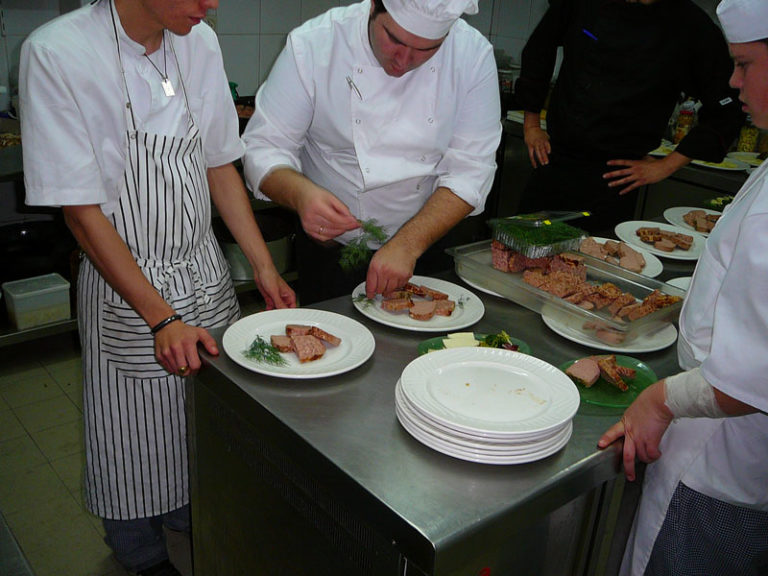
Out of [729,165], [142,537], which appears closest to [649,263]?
[142,537]

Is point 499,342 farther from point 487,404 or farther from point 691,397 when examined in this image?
point 691,397

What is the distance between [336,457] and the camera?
117cm

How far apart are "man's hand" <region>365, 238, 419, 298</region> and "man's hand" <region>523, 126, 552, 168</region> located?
4.79ft

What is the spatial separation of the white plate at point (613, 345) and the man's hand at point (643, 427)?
0.30 m

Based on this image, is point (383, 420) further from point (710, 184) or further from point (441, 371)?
point (710, 184)

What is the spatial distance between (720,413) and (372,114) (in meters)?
1.16

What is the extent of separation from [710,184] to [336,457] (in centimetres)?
294

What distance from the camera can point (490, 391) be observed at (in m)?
1.29

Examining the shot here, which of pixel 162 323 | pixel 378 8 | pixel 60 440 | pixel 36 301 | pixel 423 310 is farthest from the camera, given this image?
pixel 36 301

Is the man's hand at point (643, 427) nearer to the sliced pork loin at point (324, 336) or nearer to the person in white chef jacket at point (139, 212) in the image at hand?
the sliced pork loin at point (324, 336)

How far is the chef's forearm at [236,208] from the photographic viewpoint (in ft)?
6.19

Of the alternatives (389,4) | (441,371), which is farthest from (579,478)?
(389,4)

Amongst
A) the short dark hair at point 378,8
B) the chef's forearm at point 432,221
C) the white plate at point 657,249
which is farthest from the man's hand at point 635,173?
the short dark hair at point 378,8

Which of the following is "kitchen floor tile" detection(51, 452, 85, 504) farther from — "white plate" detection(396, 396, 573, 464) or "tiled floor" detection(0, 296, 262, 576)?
"white plate" detection(396, 396, 573, 464)
